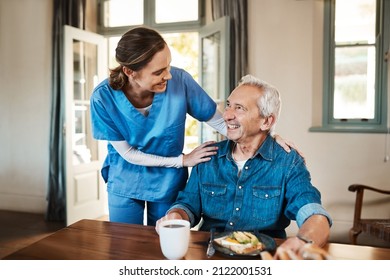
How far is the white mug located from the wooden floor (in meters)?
1.26

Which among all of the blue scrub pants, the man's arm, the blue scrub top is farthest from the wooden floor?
the man's arm

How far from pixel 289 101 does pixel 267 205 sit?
4.50 ft

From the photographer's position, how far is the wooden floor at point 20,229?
1891 millimetres

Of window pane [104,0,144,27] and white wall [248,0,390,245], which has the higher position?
window pane [104,0,144,27]

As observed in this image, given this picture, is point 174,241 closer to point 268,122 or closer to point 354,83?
point 268,122

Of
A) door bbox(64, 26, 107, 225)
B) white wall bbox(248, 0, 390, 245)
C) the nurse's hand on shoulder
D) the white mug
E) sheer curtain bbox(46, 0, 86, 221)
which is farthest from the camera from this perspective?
door bbox(64, 26, 107, 225)

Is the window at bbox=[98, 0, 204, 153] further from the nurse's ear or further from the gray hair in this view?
the gray hair

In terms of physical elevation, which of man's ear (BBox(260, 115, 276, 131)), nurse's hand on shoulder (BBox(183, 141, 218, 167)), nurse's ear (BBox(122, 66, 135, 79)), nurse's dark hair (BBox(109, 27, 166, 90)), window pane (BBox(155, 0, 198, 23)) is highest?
window pane (BBox(155, 0, 198, 23))

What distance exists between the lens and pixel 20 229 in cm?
219

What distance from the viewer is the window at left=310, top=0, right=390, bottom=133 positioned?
2.39 metres

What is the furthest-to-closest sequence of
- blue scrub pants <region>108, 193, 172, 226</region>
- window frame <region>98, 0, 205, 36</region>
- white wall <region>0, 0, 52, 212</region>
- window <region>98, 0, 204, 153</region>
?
window frame <region>98, 0, 205, 36</region> < window <region>98, 0, 204, 153</region> < white wall <region>0, 0, 52, 212</region> < blue scrub pants <region>108, 193, 172, 226</region>

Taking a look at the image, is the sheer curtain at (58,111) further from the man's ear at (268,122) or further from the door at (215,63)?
the man's ear at (268,122)

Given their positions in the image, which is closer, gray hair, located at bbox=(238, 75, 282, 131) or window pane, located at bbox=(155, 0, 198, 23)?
gray hair, located at bbox=(238, 75, 282, 131)

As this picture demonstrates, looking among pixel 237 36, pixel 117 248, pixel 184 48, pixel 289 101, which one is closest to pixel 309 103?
pixel 289 101
